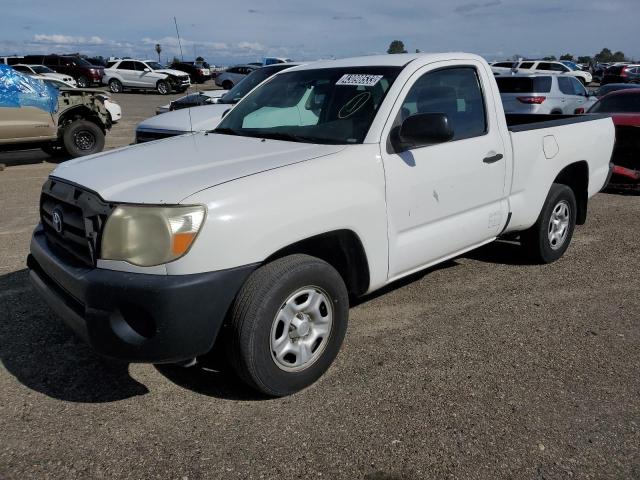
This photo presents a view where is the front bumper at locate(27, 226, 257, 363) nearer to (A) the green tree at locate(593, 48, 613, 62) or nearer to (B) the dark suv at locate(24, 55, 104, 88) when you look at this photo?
(B) the dark suv at locate(24, 55, 104, 88)

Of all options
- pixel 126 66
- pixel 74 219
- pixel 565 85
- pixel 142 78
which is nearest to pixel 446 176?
pixel 74 219

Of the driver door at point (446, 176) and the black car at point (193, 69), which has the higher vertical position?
the black car at point (193, 69)

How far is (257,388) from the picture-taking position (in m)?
2.94

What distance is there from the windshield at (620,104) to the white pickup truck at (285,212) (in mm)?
5657

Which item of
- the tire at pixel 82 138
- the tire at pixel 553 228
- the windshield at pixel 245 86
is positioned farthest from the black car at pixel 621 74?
the tire at pixel 553 228

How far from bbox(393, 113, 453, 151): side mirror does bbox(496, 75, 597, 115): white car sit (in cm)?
1180

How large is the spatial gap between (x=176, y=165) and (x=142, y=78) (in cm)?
3027

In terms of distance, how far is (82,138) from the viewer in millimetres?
10922

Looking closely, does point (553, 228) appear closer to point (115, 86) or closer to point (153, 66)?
point (115, 86)

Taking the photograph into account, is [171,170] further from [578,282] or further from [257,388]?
[578,282]

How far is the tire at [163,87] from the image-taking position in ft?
100

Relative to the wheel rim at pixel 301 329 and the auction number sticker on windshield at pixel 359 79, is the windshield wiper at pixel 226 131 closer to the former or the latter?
the auction number sticker on windshield at pixel 359 79

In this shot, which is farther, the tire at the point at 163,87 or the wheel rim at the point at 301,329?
the tire at the point at 163,87

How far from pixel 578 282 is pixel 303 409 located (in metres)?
2.95
